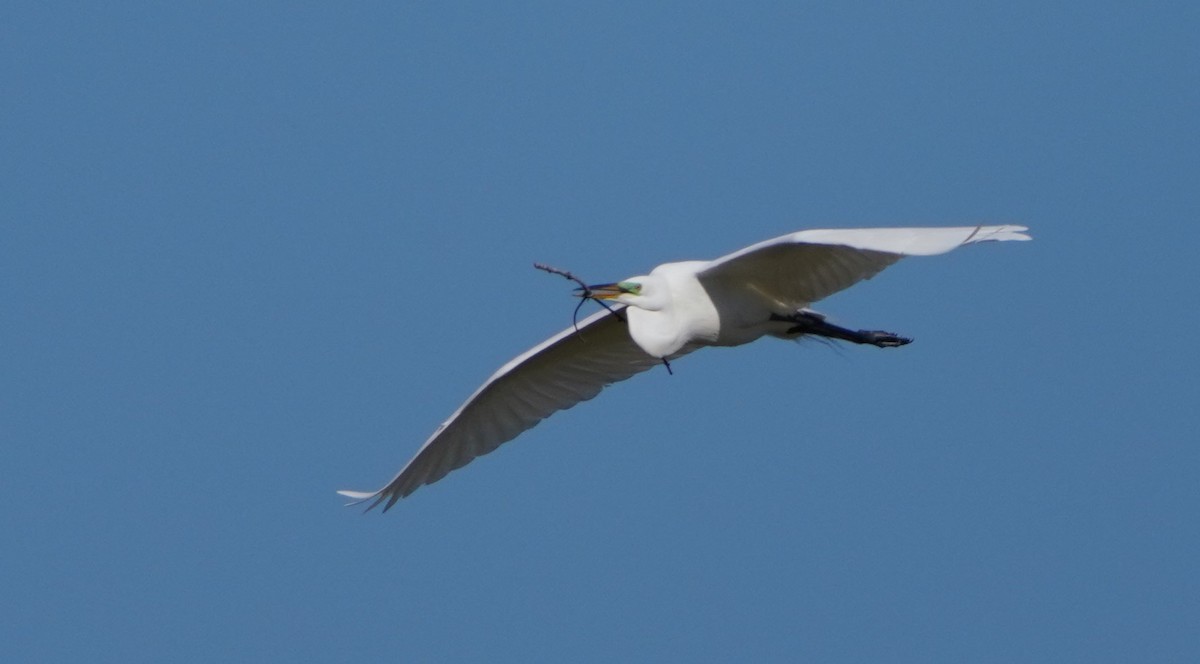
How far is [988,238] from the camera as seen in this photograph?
24.0 feet

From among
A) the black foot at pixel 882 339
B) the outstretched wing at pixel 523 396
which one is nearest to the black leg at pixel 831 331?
the black foot at pixel 882 339

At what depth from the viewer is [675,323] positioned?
8758 millimetres

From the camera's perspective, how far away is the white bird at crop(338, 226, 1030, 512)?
760 centimetres

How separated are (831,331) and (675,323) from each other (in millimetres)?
830

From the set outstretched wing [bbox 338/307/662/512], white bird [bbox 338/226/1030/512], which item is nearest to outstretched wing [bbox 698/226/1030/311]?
white bird [bbox 338/226/1030/512]

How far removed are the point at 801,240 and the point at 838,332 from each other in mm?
1666

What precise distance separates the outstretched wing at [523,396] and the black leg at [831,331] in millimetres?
1252

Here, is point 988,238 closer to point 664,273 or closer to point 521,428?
point 664,273

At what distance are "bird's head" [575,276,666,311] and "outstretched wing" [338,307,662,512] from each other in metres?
1.10

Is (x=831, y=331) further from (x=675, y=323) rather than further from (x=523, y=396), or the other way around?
(x=523, y=396)

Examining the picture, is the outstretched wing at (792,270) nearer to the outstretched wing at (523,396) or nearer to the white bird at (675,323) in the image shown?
the white bird at (675,323)

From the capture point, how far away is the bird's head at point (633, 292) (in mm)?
8766

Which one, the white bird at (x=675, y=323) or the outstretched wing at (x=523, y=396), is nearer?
the white bird at (x=675, y=323)

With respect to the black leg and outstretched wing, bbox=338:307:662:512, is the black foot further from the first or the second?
outstretched wing, bbox=338:307:662:512
